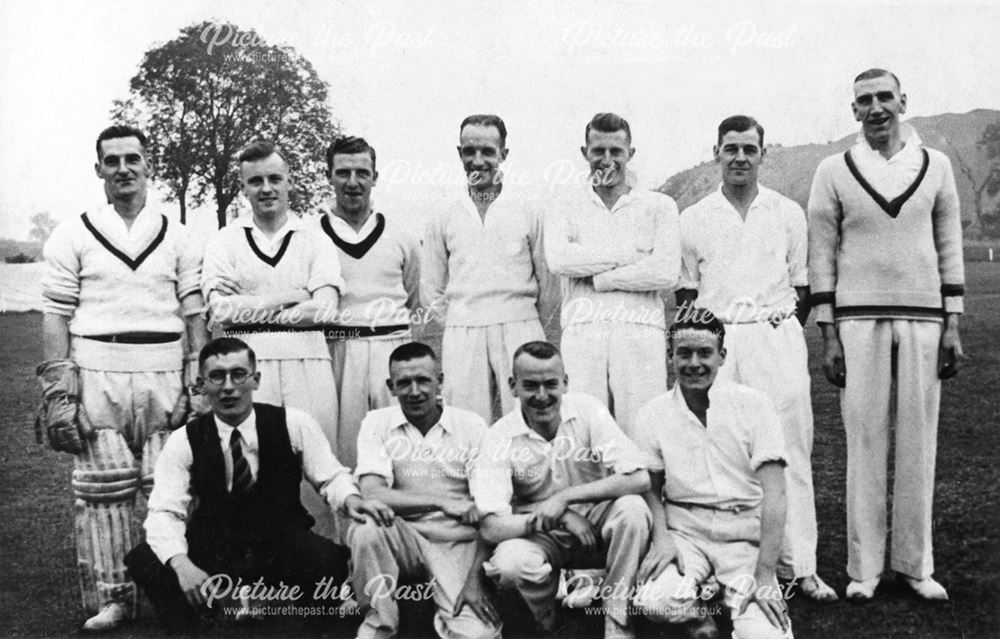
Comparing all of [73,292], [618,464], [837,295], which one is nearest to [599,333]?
[618,464]

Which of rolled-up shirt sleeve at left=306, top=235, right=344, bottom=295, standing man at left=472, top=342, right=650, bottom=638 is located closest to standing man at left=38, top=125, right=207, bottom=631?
rolled-up shirt sleeve at left=306, top=235, right=344, bottom=295

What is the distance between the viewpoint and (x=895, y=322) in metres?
4.64

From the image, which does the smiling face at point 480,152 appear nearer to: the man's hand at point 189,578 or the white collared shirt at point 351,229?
the white collared shirt at point 351,229

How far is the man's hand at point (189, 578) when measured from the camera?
12.6 ft

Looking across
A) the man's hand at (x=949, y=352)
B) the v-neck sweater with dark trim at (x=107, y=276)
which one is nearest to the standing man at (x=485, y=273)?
the v-neck sweater with dark trim at (x=107, y=276)

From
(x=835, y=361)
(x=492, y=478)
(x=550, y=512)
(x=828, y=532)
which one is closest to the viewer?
(x=550, y=512)

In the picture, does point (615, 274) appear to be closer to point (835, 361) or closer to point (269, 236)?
point (835, 361)

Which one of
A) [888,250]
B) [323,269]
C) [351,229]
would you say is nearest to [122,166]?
[323,269]

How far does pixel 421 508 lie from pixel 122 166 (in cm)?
232

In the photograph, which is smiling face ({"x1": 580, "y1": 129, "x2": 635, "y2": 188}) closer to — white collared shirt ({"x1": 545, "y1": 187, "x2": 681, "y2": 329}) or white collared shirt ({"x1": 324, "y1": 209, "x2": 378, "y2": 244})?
white collared shirt ({"x1": 545, "y1": 187, "x2": 681, "y2": 329})

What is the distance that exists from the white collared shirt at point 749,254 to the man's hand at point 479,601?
1918 millimetres

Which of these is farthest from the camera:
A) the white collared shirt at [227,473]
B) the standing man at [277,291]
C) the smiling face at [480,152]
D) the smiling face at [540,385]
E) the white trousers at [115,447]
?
the smiling face at [480,152]

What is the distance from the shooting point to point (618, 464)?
4.09m

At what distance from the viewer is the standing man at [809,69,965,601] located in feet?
15.1
